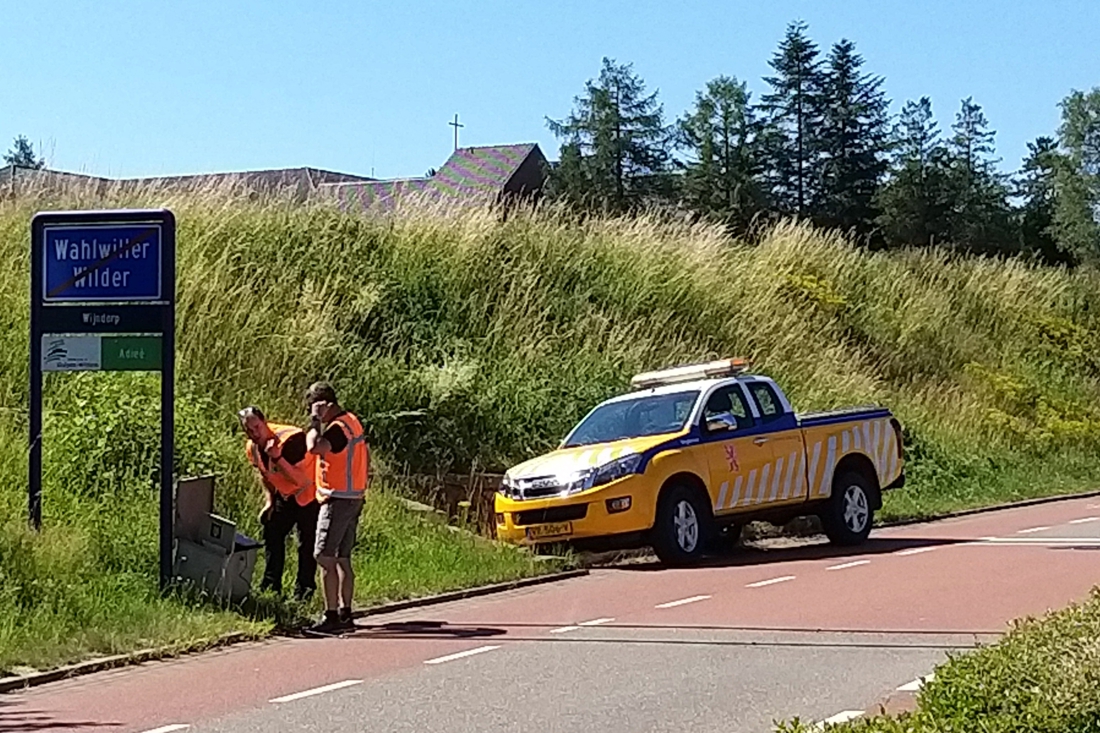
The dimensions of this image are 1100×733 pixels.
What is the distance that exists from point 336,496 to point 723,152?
5134cm

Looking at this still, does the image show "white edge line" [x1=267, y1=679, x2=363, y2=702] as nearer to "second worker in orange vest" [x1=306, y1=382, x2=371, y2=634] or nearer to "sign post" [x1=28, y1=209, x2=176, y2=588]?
"second worker in orange vest" [x1=306, y1=382, x2=371, y2=634]

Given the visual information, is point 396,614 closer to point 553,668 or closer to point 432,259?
point 553,668

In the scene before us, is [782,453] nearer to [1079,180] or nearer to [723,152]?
[723,152]

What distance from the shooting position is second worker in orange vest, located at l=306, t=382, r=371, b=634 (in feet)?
42.8

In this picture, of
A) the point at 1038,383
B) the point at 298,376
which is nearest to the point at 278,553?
the point at 298,376

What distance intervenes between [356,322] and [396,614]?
32.8ft

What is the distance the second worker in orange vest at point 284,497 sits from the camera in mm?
14312

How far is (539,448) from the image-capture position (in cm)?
2209

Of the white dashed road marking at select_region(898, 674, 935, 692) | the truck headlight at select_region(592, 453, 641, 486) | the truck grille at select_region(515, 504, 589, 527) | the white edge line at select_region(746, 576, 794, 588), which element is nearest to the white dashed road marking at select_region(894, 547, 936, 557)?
the white edge line at select_region(746, 576, 794, 588)

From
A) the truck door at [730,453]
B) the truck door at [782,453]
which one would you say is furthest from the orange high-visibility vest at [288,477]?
the truck door at [782,453]

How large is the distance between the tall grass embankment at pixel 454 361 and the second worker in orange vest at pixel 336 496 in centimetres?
73

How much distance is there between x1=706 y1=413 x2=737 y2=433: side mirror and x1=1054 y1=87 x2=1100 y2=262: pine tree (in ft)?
149

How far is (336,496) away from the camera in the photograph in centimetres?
1325

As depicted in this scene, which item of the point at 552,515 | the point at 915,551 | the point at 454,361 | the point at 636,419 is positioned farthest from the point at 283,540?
the point at 454,361
